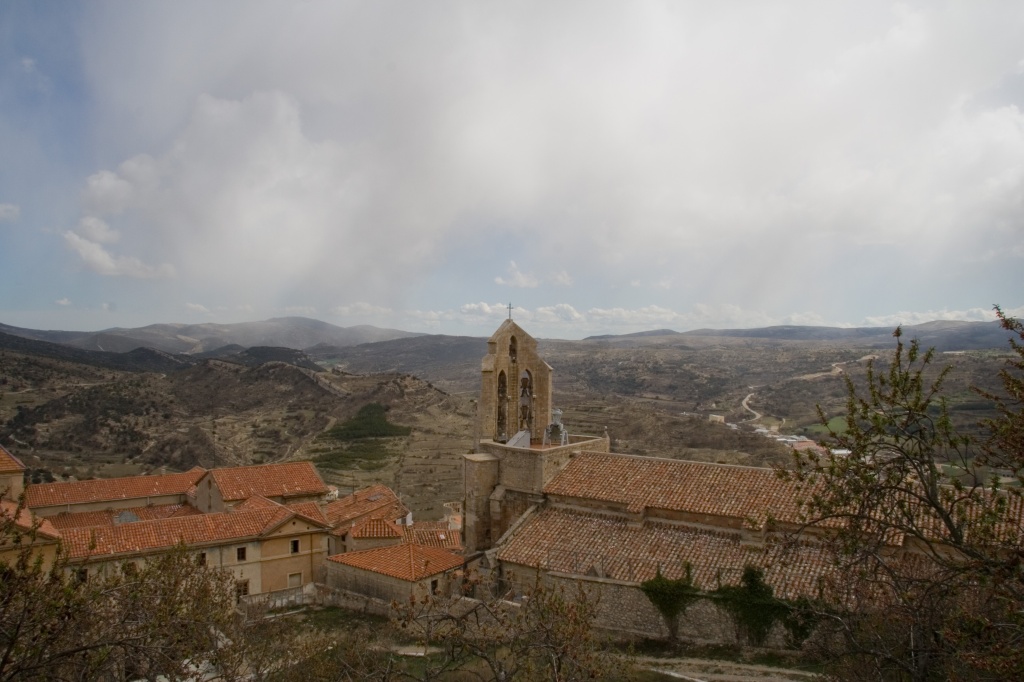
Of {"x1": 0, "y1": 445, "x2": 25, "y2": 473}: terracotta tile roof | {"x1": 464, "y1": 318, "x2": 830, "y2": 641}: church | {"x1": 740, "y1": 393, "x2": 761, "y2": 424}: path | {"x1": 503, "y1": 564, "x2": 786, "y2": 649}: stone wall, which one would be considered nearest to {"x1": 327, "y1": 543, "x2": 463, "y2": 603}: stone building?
{"x1": 464, "y1": 318, "x2": 830, "y2": 641}: church

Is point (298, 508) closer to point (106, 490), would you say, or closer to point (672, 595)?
point (106, 490)

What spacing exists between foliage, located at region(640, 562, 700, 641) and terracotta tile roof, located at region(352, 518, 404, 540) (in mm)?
13177

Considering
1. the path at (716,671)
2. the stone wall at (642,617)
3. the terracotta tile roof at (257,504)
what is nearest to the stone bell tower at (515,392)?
the stone wall at (642,617)

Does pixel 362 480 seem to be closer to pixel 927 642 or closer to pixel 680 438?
pixel 680 438

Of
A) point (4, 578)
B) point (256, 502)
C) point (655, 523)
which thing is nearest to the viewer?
point (4, 578)

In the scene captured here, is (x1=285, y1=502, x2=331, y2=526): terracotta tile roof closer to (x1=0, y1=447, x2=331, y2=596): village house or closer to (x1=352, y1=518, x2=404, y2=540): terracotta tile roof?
(x1=0, y1=447, x2=331, y2=596): village house

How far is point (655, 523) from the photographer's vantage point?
15742mm

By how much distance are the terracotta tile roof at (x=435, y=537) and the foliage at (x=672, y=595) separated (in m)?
11.5

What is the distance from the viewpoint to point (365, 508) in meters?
28.4

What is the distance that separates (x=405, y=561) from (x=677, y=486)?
8442 millimetres

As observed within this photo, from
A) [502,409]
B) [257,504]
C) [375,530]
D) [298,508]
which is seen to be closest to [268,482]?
[257,504]

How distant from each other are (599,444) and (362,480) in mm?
28759

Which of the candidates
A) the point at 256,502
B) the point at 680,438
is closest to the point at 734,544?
the point at 256,502

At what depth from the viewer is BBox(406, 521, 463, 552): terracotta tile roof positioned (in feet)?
81.6
